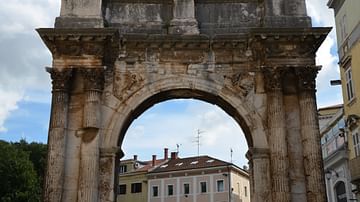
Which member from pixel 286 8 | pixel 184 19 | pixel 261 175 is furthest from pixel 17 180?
pixel 286 8

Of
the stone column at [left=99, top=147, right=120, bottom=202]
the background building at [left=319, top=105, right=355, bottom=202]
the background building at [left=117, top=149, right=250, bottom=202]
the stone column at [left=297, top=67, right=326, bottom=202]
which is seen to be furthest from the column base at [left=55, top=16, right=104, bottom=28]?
the background building at [left=117, top=149, right=250, bottom=202]

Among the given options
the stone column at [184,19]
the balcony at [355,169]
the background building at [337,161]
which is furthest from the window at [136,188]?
the stone column at [184,19]

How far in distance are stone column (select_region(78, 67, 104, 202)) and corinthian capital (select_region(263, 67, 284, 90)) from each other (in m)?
4.05

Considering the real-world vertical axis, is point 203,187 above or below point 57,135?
above

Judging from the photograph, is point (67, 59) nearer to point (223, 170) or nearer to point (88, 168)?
point (88, 168)

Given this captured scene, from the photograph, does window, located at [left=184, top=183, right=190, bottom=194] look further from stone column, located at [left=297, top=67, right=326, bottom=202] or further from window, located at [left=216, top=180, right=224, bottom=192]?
stone column, located at [left=297, top=67, right=326, bottom=202]

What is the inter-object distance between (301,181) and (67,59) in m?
6.38

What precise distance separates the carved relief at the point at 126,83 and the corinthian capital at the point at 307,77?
3.89m

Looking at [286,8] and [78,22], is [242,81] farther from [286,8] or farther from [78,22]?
[78,22]

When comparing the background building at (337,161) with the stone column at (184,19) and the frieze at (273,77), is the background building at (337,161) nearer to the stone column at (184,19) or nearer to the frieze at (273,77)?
the frieze at (273,77)

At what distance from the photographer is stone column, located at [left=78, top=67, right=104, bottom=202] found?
1165 cm

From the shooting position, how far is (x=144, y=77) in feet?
41.8

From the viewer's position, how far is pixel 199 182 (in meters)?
40.7

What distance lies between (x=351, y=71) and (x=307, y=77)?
943cm
